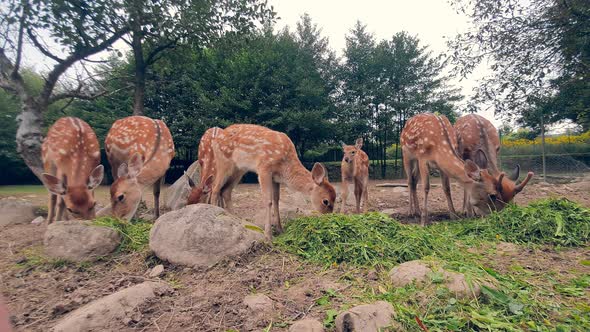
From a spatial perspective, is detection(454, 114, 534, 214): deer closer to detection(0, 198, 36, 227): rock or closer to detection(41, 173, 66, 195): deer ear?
detection(41, 173, 66, 195): deer ear

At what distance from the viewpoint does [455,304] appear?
2.56 m

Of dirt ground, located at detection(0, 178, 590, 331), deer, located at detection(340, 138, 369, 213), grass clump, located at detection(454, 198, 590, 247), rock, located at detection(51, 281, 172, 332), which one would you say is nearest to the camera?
rock, located at detection(51, 281, 172, 332)

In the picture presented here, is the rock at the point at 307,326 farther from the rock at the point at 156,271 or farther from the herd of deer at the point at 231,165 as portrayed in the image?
the herd of deer at the point at 231,165

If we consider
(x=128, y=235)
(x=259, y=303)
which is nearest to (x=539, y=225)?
(x=259, y=303)

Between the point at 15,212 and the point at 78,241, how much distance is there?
168 inches

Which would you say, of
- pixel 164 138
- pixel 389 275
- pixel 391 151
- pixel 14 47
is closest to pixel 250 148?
pixel 164 138

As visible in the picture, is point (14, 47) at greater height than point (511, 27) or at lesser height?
lesser

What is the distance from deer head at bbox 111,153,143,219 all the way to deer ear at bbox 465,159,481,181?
575 cm

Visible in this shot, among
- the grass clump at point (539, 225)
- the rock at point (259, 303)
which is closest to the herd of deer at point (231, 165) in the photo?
the grass clump at point (539, 225)

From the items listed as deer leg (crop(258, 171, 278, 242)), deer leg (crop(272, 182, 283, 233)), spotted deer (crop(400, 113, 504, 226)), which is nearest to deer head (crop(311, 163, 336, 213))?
deer leg (crop(272, 182, 283, 233))

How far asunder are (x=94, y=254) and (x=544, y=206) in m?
6.32

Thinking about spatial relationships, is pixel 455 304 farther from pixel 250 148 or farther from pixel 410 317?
pixel 250 148

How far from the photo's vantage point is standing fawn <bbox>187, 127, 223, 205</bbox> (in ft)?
19.9

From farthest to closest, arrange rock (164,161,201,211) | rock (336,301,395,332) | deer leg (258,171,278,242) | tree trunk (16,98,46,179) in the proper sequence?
1. rock (164,161,201,211)
2. tree trunk (16,98,46,179)
3. deer leg (258,171,278,242)
4. rock (336,301,395,332)
